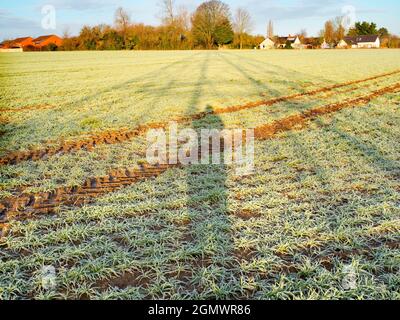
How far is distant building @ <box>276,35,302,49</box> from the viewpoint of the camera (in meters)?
106

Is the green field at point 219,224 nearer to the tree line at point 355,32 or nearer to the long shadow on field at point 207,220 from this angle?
the long shadow on field at point 207,220

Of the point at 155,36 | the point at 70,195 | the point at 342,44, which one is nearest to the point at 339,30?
the point at 342,44

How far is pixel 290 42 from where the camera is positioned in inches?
4464

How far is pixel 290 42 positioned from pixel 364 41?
26343 millimetres

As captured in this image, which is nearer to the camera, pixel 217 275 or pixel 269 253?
pixel 217 275

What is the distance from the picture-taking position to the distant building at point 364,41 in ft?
383

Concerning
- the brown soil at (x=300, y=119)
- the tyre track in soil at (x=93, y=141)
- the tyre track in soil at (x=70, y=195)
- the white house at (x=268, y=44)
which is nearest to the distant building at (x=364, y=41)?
the white house at (x=268, y=44)

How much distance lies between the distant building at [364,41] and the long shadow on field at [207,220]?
12471 centimetres

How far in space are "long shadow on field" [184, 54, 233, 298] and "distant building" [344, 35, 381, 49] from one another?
125 metres

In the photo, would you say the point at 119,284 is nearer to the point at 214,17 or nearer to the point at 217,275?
the point at 217,275

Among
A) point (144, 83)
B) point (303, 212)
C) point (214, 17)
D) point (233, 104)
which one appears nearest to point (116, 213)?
point (303, 212)

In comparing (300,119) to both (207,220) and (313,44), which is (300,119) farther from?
(313,44)

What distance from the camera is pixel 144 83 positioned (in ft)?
69.5
